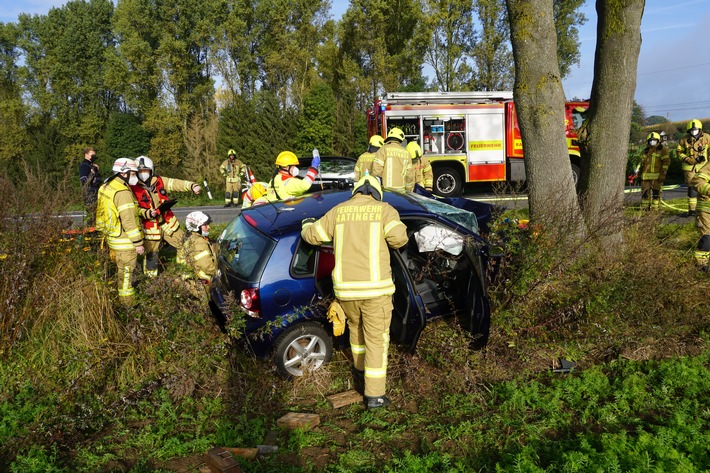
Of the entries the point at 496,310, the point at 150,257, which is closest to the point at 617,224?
the point at 496,310

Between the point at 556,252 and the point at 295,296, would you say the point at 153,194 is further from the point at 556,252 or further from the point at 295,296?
the point at 556,252

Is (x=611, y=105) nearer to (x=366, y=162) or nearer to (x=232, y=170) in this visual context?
(x=366, y=162)

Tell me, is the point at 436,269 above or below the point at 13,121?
below

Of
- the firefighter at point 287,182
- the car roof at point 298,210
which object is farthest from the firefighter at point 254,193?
the car roof at point 298,210

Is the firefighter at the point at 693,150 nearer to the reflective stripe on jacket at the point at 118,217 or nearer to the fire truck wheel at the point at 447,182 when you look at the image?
the fire truck wheel at the point at 447,182

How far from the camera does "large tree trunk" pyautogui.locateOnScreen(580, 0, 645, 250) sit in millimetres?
5504

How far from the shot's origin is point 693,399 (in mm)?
3713

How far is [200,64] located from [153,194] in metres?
29.0

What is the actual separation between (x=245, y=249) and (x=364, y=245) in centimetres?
121

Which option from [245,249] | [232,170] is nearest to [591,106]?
[245,249]

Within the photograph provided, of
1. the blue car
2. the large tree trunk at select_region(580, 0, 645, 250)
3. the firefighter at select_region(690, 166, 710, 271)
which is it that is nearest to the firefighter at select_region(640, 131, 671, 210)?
the firefighter at select_region(690, 166, 710, 271)

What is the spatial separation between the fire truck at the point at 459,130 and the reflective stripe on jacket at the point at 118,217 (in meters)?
9.04

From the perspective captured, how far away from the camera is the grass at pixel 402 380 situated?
3.32 m

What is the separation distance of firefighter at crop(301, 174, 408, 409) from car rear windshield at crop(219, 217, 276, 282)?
44 cm
